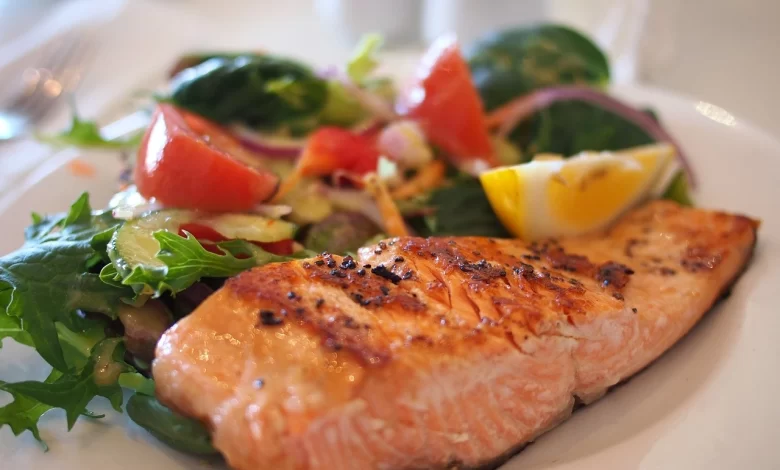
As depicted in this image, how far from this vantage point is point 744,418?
58.7 inches

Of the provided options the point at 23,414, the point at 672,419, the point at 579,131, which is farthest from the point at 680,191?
the point at 23,414

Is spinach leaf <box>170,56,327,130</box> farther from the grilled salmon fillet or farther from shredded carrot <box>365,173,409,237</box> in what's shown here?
the grilled salmon fillet

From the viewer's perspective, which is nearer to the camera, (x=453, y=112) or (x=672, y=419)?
(x=672, y=419)

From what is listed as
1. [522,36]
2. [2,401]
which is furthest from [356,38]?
[2,401]

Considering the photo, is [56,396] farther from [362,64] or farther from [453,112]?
[362,64]

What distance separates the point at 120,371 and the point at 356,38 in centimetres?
344

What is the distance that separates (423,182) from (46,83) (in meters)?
2.75

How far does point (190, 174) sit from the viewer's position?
78.5 inches

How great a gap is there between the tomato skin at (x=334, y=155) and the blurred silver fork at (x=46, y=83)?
79.6 inches

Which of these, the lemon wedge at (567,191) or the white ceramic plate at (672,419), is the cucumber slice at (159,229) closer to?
the white ceramic plate at (672,419)

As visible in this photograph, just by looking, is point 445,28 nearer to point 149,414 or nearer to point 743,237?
point 743,237

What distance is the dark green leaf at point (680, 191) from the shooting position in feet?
8.11

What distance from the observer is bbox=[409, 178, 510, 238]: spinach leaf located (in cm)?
249

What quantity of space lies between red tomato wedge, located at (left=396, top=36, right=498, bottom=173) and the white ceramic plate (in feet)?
4.00
